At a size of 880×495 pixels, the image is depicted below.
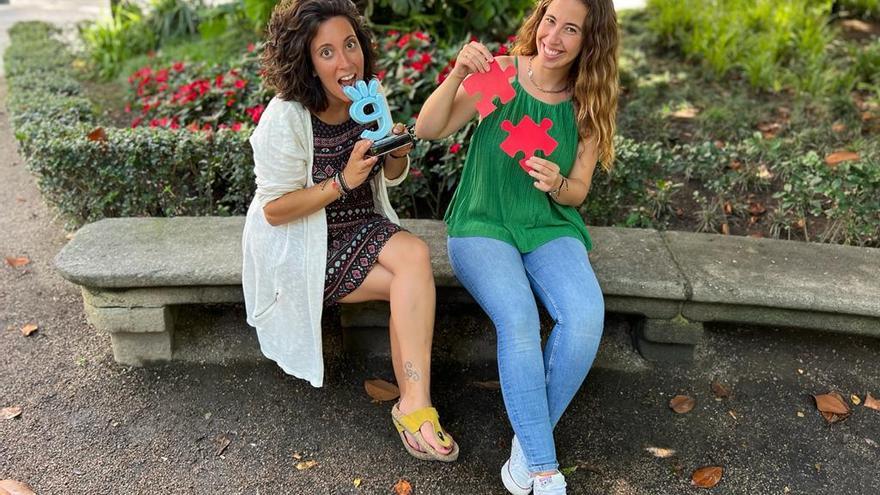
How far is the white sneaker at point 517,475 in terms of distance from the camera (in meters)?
2.27

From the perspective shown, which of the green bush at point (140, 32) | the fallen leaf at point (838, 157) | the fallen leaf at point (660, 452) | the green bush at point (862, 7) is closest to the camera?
the fallen leaf at point (660, 452)

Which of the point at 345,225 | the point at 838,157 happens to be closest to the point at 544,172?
the point at 345,225

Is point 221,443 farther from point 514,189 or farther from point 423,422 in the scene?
point 514,189

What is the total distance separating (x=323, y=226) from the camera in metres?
2.43

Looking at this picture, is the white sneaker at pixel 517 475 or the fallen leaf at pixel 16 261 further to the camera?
the fallen leaf at pixel 16 261

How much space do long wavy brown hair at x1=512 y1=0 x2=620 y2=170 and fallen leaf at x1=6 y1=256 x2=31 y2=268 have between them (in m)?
2.64

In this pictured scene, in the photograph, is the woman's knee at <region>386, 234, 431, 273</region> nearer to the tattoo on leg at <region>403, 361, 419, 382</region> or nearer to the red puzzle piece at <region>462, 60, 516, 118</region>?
the tattoo on leg at <region>403, 361, 419, 382</region>

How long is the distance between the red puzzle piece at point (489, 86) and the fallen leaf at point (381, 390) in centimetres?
112

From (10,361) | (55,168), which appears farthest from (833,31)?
(10,361)

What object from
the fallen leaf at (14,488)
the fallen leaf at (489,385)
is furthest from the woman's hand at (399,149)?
the fallen leaf at (14,488)

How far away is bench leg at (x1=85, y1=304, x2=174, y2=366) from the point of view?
270 centimetres

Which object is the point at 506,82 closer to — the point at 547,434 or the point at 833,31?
the point at 547,434

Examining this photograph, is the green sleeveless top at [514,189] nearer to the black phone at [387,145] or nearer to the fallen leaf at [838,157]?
the black phone at [387,145]

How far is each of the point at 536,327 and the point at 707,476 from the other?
2.66 ft
